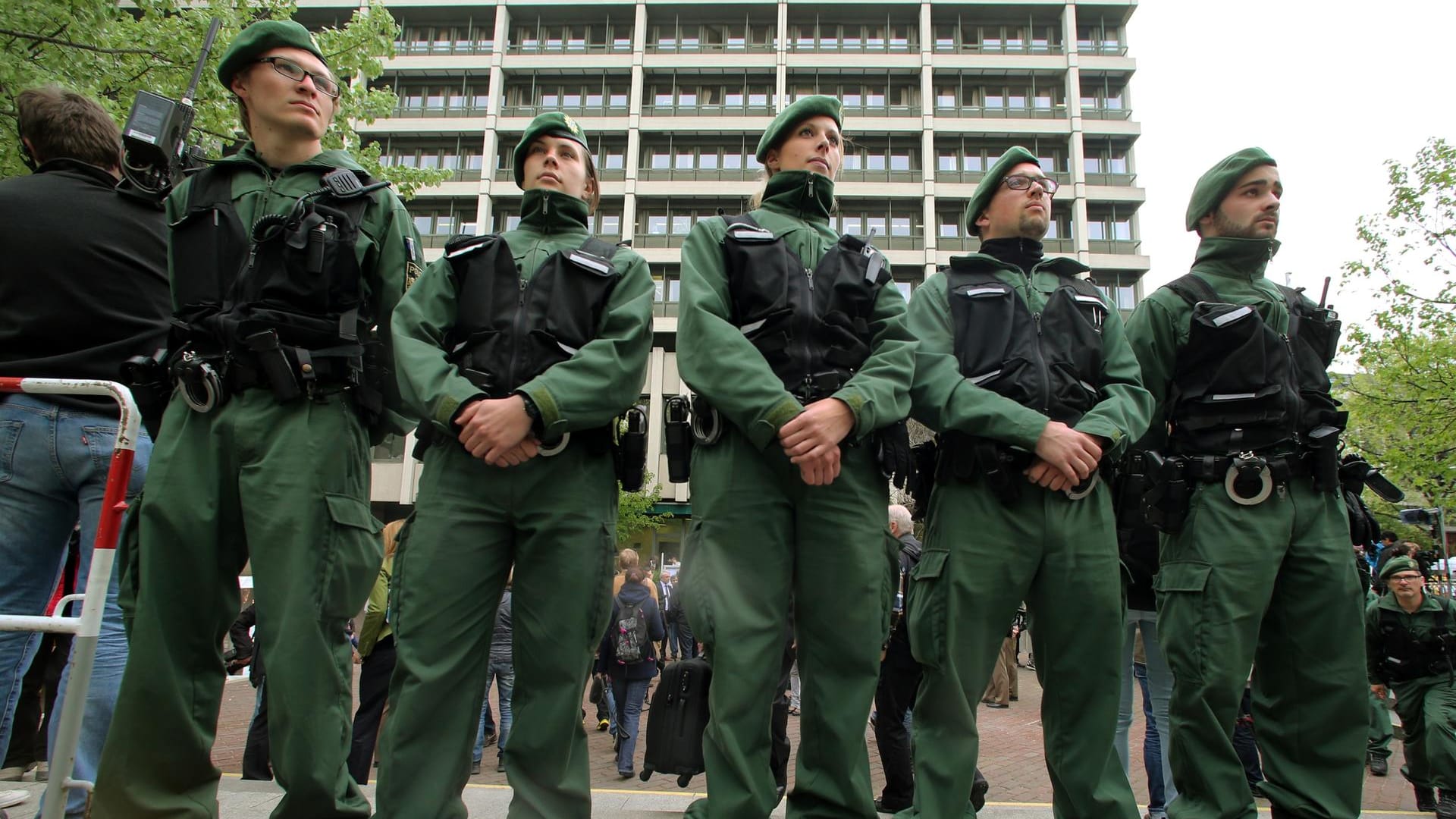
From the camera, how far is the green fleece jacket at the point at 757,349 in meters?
2.71

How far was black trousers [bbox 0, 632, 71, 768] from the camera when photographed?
4898mm

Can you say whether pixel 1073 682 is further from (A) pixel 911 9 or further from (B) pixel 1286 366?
(A) pixel 911 9

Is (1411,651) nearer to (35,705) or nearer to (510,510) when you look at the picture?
(510,510)

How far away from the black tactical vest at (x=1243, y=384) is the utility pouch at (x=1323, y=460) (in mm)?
74

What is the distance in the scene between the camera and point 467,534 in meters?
2.68

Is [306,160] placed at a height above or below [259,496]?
above

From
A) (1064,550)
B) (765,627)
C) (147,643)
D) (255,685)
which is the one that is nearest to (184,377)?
(147,643)

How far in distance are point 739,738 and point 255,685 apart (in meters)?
4.61

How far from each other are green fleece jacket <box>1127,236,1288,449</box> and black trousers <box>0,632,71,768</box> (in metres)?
5.36

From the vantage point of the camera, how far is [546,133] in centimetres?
333

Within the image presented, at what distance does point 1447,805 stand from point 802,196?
19.8 ft

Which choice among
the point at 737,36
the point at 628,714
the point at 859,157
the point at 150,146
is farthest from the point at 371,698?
the point at 737,36

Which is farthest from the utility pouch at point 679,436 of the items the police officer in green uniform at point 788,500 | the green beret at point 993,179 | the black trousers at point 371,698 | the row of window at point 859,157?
the row of window at point 859,157

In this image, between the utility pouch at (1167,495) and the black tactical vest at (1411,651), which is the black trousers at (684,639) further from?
the utility pouch at (1167,495)
